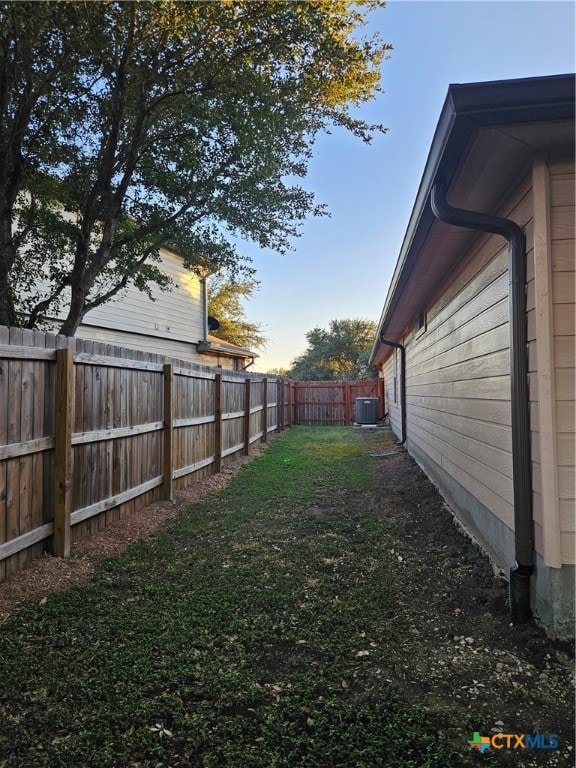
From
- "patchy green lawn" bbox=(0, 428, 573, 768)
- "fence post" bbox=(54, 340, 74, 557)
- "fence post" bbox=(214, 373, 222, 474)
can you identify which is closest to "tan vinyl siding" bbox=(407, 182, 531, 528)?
"patchy green lawn" bbox=(0, 428, 573, 768)

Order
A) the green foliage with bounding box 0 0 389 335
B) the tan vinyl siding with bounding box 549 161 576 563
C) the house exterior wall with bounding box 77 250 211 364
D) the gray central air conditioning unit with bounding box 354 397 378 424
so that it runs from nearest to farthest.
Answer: the tan vinyl siding with bounding box 549 161 576 563
the green foliage with bounding box 0 0 389 335
the house exterior wall with bounding box 77 250 211 364
the gray central air conditioning unit with bounding box 354 397 378 424

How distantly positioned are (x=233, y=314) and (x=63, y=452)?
84.1ft

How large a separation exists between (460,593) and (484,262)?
244 centimetres

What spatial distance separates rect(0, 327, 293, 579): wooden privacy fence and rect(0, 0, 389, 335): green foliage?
1.29 meters

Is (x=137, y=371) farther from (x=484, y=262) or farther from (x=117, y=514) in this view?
(x=484, y=262)

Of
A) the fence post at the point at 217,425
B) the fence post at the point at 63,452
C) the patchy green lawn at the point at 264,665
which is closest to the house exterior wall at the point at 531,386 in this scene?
the patchy green lawn at the point at 264,665

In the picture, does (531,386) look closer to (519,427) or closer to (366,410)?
(519,427)

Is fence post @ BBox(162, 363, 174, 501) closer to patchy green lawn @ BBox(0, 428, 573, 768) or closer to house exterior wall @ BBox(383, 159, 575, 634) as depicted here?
patchy green lawn @ BBox(0, 428, 573, 768)

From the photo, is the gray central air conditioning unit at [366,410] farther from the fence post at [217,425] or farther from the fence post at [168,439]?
the fence post at [168,439]

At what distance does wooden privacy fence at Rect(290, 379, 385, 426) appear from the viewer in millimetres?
19109

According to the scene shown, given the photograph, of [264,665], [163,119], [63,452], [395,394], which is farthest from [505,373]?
[395,394]

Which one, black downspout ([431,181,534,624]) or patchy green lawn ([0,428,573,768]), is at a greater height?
black downspout ([431,181,534,624])

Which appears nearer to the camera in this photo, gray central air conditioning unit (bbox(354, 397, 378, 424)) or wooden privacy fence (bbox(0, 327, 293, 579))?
wooden privacy fence (bbox(0, 327, 293, 579))

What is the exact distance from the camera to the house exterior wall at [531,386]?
2270mm
